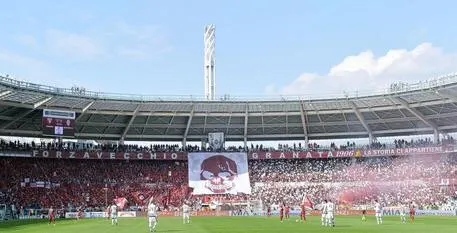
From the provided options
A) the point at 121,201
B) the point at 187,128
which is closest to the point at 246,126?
the point at 187,128

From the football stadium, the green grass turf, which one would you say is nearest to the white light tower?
the football stadium

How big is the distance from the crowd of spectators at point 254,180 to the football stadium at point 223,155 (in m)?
0.14

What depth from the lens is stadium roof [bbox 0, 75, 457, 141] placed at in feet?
212

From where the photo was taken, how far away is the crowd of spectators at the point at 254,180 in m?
70.9

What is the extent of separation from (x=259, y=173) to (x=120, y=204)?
1925cm

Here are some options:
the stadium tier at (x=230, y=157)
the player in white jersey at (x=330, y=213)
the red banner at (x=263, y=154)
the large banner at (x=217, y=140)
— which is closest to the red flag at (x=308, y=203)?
the stadium tier at (x=230, y=157)

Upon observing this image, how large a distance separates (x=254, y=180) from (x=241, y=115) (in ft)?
30.9

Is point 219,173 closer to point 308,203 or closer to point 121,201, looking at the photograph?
point 308,203

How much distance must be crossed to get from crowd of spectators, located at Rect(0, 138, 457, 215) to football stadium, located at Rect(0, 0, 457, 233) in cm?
14

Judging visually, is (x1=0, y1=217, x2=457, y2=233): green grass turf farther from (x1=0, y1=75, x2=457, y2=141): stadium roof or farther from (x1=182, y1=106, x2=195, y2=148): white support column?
(x1=182, y1=106, x2=195, y2=148): white support column

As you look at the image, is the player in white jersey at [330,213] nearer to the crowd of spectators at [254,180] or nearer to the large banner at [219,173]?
the crowd of spectators at [254,180]

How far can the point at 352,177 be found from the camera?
7712 cm

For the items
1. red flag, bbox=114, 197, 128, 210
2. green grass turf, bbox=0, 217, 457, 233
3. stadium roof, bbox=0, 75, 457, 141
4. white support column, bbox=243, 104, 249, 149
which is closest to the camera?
green grass turf, bbox=0, 217, 457, 233

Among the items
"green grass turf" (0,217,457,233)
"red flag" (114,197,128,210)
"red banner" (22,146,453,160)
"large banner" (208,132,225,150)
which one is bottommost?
"green grass turf" (0,217,457,233)
